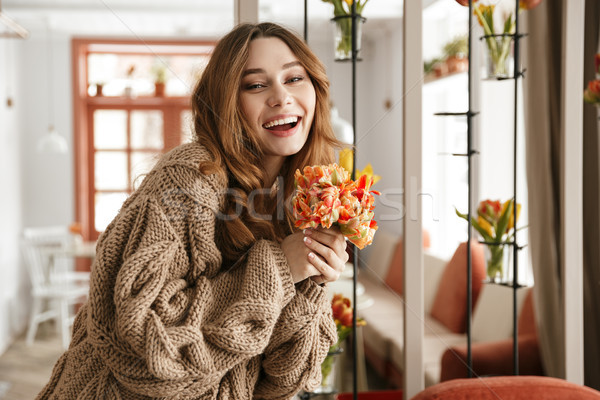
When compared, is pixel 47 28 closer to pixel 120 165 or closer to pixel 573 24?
pixel 120 165

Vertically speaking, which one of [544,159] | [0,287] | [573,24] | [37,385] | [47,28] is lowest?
[37,385]

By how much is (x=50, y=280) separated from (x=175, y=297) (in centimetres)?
386

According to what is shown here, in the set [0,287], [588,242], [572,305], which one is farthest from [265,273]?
[0,287]

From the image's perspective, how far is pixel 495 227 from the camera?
1.62 meters

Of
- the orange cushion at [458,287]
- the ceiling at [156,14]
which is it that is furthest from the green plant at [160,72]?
the orange cushion at [458,287]

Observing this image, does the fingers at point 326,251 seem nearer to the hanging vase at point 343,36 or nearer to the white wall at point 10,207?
the hanging vase at point 343,36

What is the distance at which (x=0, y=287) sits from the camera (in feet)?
13.9

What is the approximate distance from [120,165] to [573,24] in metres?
4.70

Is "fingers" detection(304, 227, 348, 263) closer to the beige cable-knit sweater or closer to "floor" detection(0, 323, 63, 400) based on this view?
the beige cable-knit sweater

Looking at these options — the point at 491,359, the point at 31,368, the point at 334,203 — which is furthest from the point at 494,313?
the point at 31,368

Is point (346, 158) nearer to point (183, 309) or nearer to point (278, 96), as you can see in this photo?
point (278, 96)

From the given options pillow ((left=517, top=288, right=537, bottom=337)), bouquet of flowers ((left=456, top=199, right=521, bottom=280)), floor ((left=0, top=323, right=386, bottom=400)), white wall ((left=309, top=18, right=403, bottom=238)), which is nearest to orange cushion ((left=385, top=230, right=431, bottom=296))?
white wall ((left=309, top=18, right=403, bottom=238))

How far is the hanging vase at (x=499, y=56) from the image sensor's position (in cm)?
153

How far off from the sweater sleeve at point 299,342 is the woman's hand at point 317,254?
51mm
